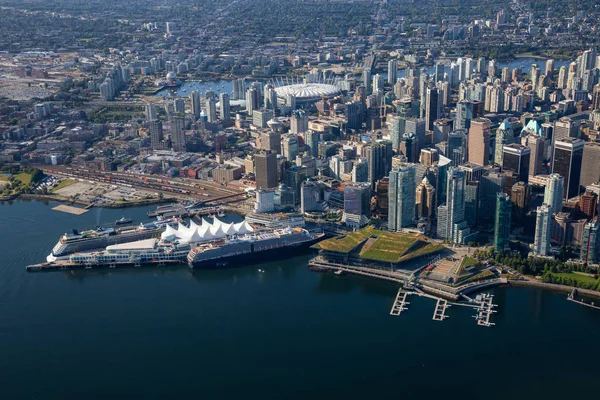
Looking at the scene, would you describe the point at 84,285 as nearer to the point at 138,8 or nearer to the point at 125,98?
the point at 125,98

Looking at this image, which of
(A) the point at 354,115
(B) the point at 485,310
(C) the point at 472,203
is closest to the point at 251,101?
(A) the point at 354,115

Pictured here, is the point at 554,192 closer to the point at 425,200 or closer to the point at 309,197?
the point at 425,200

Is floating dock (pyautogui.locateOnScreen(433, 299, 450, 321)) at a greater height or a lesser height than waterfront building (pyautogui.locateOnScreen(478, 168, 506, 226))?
lesser

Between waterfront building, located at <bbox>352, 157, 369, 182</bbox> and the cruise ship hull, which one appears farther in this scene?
waterfront building, located at <bbox>352, 157, 369, 182</bbox>

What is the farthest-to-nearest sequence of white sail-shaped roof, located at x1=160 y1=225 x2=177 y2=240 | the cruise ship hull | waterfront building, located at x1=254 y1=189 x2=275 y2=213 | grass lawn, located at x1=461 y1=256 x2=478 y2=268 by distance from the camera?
waterfront building, located at x1=254 y1=189 x2=275 y2=213 → white sail-shaped roof, located at x1=160 y1=225 x2=177 y2=240 → the cruise ship hull → grass lawn, located at x1=461 y1=256 x2=478 y2=268

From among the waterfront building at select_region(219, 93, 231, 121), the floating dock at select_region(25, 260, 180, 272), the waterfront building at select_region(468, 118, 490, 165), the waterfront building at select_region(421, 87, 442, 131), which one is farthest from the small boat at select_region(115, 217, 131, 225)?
the waterfront building at select_region(421, 87, 442, 131)

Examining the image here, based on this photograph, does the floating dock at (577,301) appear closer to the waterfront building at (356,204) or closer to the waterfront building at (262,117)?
the waterfront building at (356,204)

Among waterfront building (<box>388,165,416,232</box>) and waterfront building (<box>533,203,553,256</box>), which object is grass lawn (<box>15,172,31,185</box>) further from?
waterfront building (<box>533,203,553,256</box>)
